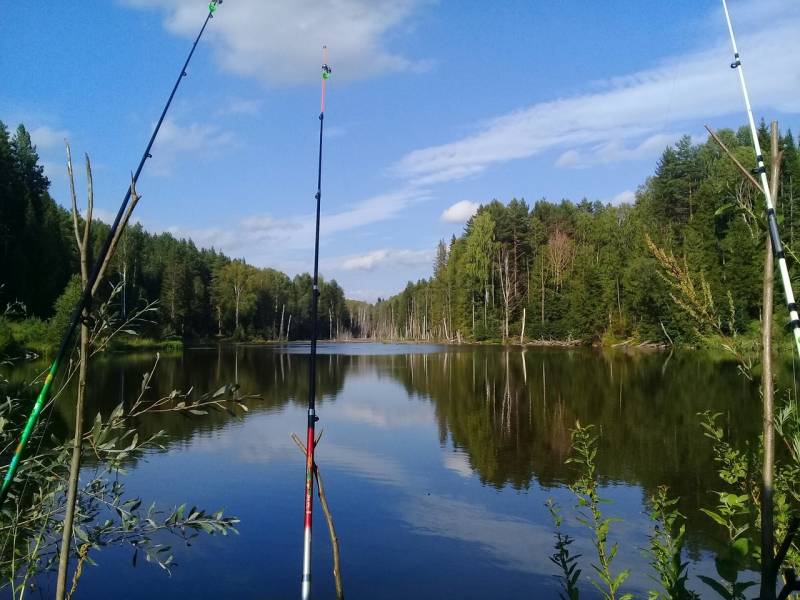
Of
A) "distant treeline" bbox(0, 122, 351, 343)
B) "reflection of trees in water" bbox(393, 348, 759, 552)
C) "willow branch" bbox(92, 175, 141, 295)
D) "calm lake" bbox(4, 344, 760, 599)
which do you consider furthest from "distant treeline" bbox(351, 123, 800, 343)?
"willow branch" bbox(92, 175, 141, 295)

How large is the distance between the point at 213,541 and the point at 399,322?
12391 centimetres

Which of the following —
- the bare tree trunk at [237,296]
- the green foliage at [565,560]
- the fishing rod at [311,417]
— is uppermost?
the bare tree trunk at [237,296]

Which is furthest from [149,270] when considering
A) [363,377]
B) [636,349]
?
[636,349]

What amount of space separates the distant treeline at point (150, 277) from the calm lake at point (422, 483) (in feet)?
9.89

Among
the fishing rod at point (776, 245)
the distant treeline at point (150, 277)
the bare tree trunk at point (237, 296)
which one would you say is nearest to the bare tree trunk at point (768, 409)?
the fishing rod at point (776, 245)

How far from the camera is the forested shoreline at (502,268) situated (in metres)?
42.4

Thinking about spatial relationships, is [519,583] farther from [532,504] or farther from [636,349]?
[636,349]

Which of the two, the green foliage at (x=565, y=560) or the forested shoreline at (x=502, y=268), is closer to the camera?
the green foliage at (x=565, y=560)

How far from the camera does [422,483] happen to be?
1080 cm

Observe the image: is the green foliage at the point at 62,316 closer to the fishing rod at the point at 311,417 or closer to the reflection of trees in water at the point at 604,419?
the reflection of trees in water at the point at 604,419

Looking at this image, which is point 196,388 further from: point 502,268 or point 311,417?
point 502,268

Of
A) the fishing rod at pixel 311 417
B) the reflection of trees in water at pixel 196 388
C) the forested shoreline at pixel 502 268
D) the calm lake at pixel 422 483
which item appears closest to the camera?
the fishing rod at pixel 311 417

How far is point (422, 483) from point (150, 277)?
7117cm

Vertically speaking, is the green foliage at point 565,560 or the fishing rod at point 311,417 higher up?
the fishing rod at point 311,417
